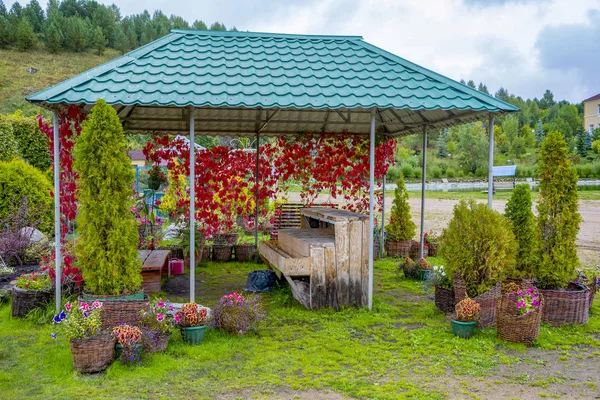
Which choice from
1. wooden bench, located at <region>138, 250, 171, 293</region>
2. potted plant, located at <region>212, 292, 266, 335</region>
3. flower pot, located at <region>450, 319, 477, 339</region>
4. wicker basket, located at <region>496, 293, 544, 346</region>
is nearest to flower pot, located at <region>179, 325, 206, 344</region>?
potted plant, located at <region>212, 292, 266, 335</region>

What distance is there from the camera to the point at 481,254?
18.9ft

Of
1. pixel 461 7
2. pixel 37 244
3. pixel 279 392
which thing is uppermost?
pixel 461 7

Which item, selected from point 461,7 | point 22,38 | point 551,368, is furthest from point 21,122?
point 22,38

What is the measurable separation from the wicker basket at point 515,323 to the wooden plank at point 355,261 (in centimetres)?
172

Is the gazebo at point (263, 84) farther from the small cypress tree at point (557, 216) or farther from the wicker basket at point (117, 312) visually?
the wicker basket at point (117, 312)

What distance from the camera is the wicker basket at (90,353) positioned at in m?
Result: 4.32

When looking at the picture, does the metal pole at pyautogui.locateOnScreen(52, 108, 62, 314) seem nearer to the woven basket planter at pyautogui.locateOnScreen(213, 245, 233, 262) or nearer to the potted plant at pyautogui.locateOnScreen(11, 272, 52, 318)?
the potted plant at pyautogui.locateOnScreen(11, 272, 52, 318)

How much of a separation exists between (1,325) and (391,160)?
691cm

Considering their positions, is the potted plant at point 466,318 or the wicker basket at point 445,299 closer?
the potted plant at point 466,318

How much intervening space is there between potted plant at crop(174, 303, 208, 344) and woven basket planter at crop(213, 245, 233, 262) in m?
4.95

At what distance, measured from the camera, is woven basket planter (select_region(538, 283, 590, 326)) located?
5.78 metres

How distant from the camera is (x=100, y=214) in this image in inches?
198

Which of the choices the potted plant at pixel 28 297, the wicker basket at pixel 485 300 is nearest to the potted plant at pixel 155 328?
the potted plant at pixel 28 297

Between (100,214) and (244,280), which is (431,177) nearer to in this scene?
(244,280)
